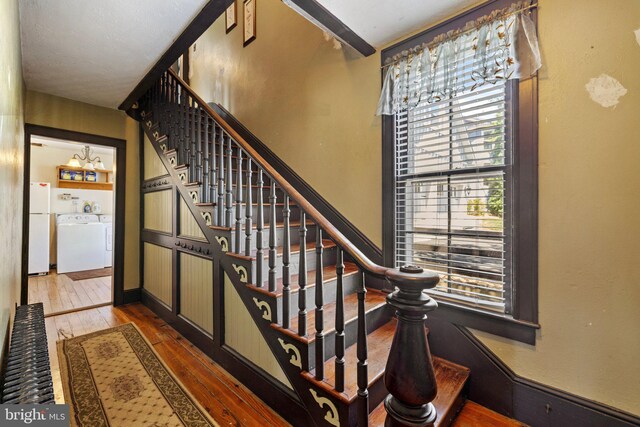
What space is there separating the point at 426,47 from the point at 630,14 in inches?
36.7

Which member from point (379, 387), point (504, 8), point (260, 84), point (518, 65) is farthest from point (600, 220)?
point (260, 84)

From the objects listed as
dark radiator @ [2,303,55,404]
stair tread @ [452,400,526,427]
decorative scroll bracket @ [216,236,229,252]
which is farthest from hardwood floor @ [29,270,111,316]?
stair tread @ [452,400,526,427]

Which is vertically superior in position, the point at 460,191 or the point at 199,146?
the point at 199,146

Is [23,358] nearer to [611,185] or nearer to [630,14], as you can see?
[611,185]

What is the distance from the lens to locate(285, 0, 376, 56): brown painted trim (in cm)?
Answer: 166

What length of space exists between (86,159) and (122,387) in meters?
6.33

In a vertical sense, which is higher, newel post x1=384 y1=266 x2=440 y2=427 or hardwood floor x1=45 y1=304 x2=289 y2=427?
newel post x1=384 y1=266 x2=440 y2=427

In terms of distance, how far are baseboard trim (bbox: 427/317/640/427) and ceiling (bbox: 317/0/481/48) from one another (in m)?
1.98

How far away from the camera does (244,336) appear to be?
75.7 inches

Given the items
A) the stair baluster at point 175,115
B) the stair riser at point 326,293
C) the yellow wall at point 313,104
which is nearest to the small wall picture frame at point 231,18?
the yellow wall at point 313,104

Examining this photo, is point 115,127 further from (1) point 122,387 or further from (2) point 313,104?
(1) point 122,387

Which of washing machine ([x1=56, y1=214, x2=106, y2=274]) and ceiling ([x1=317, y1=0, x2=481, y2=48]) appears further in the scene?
washing machine ([x1=56, y1=214, x2=106, y2=274])

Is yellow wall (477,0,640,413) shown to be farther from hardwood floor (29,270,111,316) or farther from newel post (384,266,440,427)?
hardwood floor (29,270,111,316)

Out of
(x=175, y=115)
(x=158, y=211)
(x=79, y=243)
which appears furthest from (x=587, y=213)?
(x=79, y=243)
